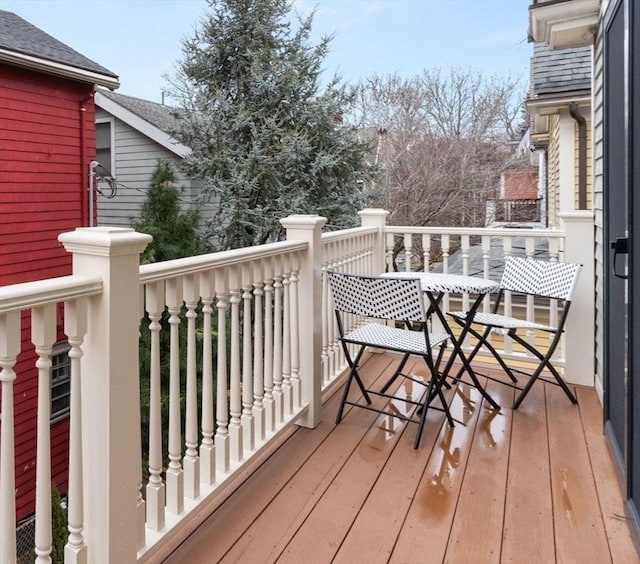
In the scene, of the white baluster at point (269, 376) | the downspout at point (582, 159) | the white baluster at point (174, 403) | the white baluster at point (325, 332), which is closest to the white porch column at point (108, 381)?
the white baluster at point (174, 403)

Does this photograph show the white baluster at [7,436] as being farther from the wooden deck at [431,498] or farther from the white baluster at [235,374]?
the white baluster at [235,374]

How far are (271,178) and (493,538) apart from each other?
7120mm

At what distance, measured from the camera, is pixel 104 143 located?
9.95 meters

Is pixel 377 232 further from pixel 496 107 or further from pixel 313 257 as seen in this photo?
pixel 496 107

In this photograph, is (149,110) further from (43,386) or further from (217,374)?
(43,386)

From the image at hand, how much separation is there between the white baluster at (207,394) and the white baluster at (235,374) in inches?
5.7

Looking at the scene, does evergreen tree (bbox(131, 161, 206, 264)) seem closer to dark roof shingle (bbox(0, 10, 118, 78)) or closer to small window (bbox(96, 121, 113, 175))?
dark roof shingle (bbox(0, 10, 118, 78))

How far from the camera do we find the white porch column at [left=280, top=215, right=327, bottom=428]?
2830 millimetres

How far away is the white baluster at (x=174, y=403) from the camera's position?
1808mm

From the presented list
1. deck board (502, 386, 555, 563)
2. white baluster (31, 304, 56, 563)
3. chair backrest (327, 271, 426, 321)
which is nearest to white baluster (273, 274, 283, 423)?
chair backrest (327, 271, 426, 321)

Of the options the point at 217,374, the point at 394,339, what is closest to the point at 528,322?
the point at 394,339

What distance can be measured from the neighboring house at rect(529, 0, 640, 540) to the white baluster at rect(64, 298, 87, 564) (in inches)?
73.7

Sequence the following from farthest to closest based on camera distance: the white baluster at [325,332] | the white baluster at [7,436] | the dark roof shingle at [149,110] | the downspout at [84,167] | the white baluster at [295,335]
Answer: the dark roof shingle at [149,110] < the downspout at [84,167] < the white baluster at [325,332] < the white baluster at [295,335] < the white baluster at [7,436]

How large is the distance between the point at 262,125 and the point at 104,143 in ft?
11.6
